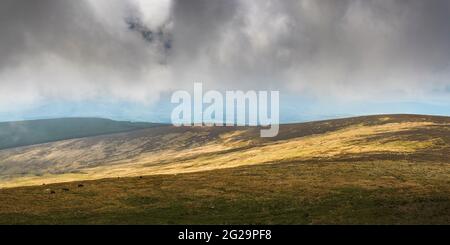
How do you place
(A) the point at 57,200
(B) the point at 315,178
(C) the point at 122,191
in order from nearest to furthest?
1. (A) the point at 57,200
2. (C) the point at 122,191
3. (B) the point at 315,178

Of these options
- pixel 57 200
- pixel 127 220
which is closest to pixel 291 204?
pixel 127 220

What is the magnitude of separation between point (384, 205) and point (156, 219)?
2725 cm

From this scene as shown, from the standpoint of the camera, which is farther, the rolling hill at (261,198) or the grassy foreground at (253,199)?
the rolling hill at (261,198)

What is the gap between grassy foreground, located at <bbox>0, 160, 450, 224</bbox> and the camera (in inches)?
1989

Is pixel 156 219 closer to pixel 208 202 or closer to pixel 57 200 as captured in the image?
pixel 208 202

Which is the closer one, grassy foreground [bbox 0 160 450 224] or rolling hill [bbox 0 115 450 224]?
grassy foreground [bbox 0 160 450 224]

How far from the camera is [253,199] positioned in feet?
202

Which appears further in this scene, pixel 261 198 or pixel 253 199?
pixel 261 198

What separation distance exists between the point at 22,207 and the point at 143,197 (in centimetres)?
1597

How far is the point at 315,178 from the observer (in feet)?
258

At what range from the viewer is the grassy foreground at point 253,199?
50.5 metres
